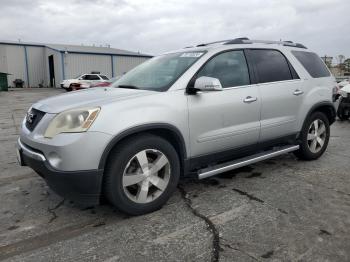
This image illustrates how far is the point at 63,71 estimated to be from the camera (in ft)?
117

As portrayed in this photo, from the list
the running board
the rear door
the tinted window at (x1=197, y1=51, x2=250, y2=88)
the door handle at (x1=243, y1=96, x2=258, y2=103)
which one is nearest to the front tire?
the running board

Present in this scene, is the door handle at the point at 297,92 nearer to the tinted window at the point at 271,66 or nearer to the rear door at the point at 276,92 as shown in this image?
the rear door at the point at 276,92

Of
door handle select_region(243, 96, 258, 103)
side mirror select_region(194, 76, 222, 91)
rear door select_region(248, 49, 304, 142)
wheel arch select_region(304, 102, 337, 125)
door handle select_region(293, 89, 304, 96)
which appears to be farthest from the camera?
wheel arch select_region(304, 102, 337, 125)

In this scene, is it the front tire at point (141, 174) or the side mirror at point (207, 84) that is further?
the side mirror at point (207, 84)

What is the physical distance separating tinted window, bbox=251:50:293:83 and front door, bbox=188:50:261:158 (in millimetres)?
238

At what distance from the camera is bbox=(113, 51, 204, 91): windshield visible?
3.82 meters

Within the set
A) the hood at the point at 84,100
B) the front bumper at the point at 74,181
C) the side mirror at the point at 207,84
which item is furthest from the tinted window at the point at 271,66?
the front bumper at the point at 74,181

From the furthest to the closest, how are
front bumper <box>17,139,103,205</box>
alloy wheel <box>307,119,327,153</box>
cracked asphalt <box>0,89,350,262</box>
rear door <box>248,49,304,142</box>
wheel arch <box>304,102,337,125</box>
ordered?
alloy wheel <box>307,119,327,153</box>
wheel arch <box>304,102,337,125</box>
rear door <box>248,49,304,142</box>
front bumper <box>17,139,103,205</box>
cracked asphalt <box>0,89,350,262</box>

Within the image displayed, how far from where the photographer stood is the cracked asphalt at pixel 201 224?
280cm

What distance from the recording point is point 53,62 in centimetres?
3931

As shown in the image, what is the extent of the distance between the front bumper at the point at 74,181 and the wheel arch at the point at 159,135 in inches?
5.5

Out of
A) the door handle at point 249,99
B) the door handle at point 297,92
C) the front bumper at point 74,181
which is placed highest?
the door handle at point 297,92

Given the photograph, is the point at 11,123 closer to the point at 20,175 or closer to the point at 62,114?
the point at 20,175

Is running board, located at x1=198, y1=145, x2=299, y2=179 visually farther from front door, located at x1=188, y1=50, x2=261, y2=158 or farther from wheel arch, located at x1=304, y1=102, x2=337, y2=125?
wheel arch, located at x1=304, y1=102, x2=337, y2=125
